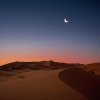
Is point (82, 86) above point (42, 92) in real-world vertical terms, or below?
above

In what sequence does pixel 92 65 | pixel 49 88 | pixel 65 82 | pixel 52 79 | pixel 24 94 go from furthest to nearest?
pixel 92 65 → pixel 52 79 → pixel 65 82 → pixel 49 88 → pixel 24 94

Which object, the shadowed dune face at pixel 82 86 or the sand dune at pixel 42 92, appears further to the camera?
the shadowed dune face at pixel 82 86

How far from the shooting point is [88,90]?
12.5m

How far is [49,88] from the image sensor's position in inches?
485

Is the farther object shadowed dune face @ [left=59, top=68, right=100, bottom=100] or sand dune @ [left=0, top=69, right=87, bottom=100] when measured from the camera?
shadowed dune face @ [left=59, top=68, right=100, bottom=100]

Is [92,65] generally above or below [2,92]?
above

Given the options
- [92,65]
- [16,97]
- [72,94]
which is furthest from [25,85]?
[92,65]

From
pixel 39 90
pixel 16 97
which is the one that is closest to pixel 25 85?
pixel 39 90

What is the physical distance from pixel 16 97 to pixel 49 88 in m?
2.03

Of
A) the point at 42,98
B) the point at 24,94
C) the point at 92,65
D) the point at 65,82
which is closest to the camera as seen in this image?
the point at 42,98

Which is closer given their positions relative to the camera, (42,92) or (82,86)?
(42,92)

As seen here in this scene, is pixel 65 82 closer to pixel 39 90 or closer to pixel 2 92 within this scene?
pixel 39 90

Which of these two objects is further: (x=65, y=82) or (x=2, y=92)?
(x=65, y=82)

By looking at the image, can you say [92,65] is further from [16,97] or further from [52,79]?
[16,97]
